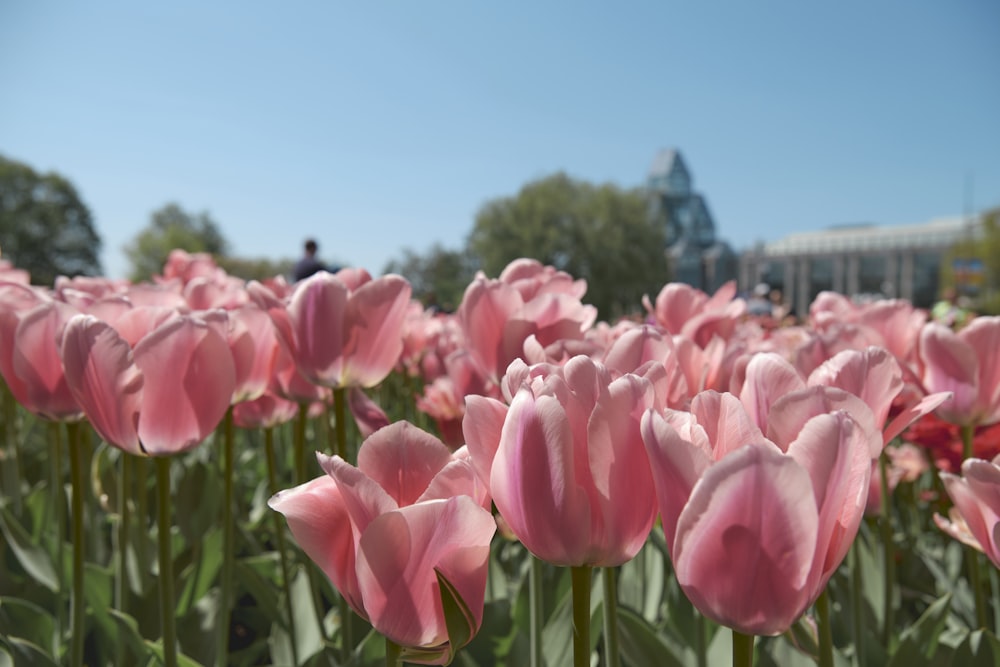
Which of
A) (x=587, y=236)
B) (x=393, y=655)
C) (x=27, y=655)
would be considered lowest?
(x=587, y=236)

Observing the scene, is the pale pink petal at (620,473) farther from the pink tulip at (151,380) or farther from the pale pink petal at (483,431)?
the pink tulip at (151,380)

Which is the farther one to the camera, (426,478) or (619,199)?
(619,199)

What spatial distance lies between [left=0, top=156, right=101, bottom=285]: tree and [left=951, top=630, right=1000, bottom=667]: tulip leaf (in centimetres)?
4410

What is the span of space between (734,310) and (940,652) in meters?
0.74

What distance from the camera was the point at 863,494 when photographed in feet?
1.75

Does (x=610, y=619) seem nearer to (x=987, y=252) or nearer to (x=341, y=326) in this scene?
(x=341, y=326)

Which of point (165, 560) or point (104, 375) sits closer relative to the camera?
point (104, 375)

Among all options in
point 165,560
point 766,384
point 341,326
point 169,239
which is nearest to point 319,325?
point 341,326

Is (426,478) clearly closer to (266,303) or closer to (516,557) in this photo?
(266,303)

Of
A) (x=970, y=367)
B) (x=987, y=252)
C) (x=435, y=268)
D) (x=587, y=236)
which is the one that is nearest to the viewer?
(x=970, y=367)

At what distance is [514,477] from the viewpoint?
61 centimetres

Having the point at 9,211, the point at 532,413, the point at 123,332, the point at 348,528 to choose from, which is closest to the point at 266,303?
the point at 123,332

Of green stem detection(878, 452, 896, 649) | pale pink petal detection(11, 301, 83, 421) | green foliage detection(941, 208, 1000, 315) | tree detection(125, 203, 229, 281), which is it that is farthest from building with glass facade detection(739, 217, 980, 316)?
pale pink petal detection(11, 301, 83, 421)

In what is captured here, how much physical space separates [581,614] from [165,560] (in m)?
0.71
